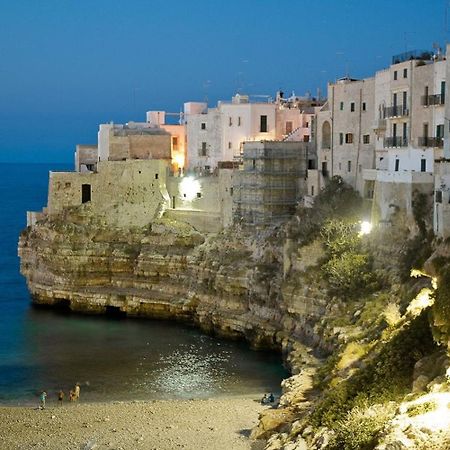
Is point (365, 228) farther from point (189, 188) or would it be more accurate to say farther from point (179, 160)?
point (179, 160)

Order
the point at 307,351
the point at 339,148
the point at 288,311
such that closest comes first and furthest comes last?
the point at 307,351 < the point at 288,311 < the point at 339,148

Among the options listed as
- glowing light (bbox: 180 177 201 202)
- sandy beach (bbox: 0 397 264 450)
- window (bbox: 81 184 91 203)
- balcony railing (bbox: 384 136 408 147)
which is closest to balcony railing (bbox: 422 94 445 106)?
balcony railing (bbox: 384 136 408 147)

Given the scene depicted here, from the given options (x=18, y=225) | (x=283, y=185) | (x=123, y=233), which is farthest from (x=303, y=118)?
(x=18, y=225)

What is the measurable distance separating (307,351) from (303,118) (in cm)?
1936

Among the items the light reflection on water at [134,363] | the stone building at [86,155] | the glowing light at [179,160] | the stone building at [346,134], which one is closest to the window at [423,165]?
the stone building at [346,134]

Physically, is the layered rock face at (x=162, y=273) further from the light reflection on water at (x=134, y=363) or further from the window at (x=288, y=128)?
the window at (x=288, y=128)

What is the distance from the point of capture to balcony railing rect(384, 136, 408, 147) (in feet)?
120

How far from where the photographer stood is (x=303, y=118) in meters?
50.8

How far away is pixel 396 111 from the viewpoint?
36969 mm

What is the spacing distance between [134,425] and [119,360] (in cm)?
907

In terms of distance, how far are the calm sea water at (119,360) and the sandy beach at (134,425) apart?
68.7 inches

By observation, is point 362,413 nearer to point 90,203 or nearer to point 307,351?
point 307,351

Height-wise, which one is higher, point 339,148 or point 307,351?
point 339,148

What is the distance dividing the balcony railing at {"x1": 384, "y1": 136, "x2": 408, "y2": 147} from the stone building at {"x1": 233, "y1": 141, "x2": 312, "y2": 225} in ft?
23.3
